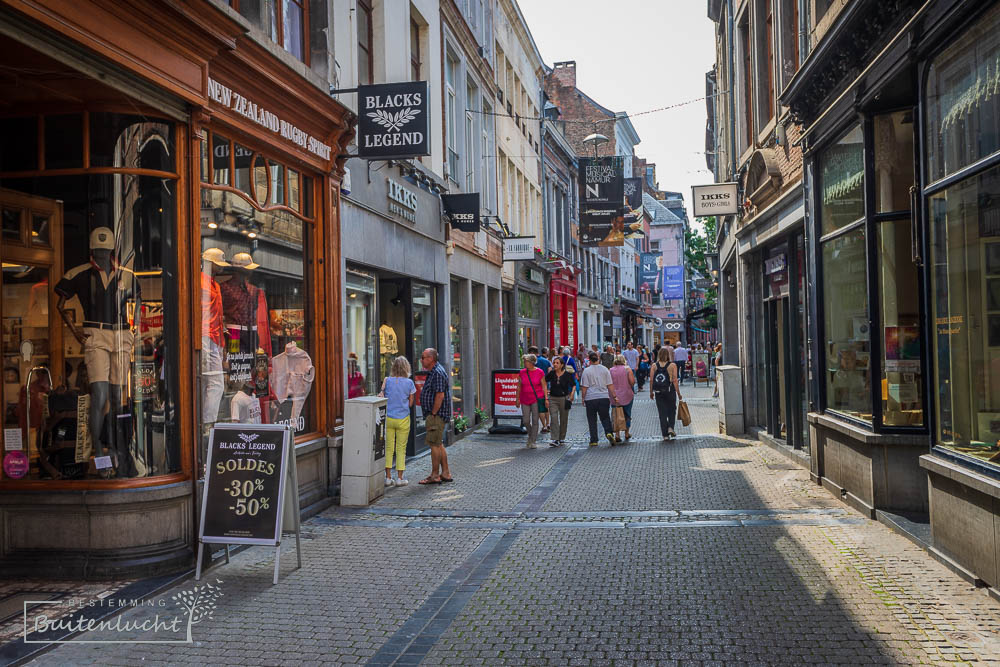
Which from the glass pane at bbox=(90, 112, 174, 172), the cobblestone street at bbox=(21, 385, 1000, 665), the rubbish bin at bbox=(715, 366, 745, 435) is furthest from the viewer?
the rubbish bin at bbox=(715, 366, 745, 435)

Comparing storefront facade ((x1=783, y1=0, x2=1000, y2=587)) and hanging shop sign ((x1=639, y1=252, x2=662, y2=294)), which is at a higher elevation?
hanging shop sign ((x1=639, y1=252, x2=662, y2=294))

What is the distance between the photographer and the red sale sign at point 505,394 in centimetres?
1706

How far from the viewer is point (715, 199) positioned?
1563cm

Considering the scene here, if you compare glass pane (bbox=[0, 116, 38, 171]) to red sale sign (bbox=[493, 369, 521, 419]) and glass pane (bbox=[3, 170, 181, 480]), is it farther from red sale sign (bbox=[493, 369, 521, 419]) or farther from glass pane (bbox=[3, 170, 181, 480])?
red sale sign (bbox=[493, 369, 521, 419])

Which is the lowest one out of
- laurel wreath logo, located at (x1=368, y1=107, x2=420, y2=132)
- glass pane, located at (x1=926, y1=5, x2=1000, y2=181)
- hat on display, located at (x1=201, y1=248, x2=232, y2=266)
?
hat on display, located at (x1=201, y1=248, x2=232, y2=266)

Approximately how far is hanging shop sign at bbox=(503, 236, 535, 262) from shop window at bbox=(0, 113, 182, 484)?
50.3 ft

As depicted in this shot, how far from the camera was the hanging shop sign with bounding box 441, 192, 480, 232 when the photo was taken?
1633 centimetres

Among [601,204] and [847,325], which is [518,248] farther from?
[847,325]

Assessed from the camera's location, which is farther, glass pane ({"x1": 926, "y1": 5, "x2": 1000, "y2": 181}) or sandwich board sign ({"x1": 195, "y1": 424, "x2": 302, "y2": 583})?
sandwich board sign ({"x1": 195, "y1": 424, "x2": 302, "y2": 583})

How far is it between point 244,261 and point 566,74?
43.2 metres

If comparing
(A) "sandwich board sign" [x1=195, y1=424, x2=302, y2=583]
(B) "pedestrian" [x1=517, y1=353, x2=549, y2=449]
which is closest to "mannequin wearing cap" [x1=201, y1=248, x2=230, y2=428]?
(A) "sandwich board sign" [x1=195, y1=424, x2=302, y2=583]

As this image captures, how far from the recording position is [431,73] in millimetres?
15891

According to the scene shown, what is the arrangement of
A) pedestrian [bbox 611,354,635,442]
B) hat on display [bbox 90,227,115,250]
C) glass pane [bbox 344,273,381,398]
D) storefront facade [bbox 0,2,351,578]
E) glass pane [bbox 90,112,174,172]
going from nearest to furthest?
1. storefront facade [bbox 0,2,351,578]
2. glass pane [bbox 90,112,174,172]
3. hat on display [bbox 90,227,115,250]
4. glass pane [bbox 344,273,381,398]
5. pedestrian [bbox 611,354,635,442]

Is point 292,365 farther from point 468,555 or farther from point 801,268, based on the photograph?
point 801,268
